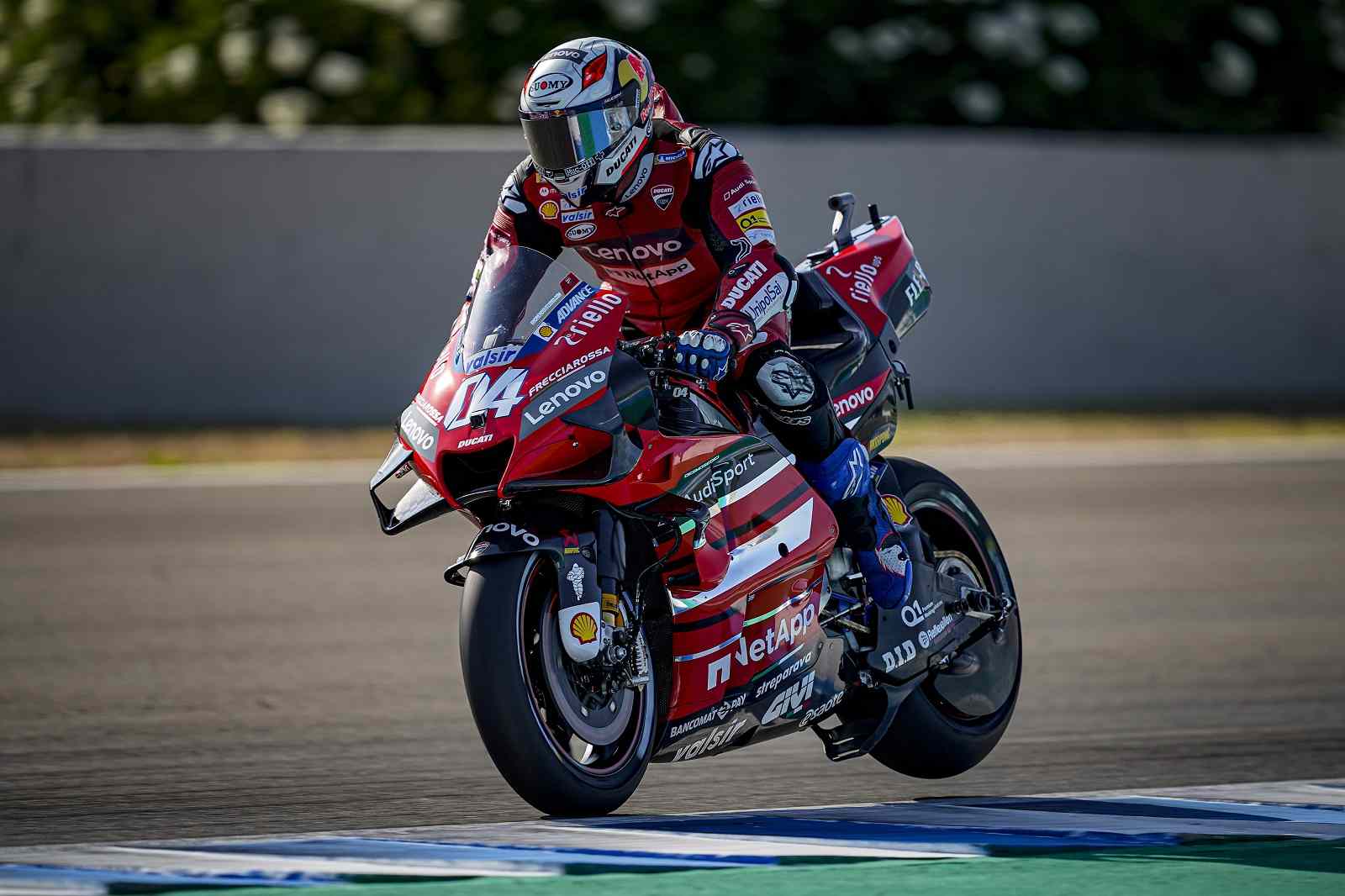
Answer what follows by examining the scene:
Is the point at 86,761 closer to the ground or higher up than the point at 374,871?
closer to the ground

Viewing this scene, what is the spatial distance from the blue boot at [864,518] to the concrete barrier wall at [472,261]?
8.61 meters

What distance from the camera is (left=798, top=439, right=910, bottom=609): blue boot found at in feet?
17.4

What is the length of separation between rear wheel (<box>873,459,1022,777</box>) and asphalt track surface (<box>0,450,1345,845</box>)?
3.7 inches

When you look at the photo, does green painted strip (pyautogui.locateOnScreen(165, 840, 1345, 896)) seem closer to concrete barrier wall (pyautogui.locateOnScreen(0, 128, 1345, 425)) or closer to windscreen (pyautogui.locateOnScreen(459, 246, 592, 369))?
windscreen (pyautogui.locateOnScreen(459, 246, 592, 369))

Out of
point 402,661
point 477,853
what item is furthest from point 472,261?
point 477,853

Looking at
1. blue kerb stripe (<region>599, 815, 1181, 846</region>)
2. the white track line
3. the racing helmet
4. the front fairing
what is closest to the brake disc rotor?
blue kerb stripe (<region>599, 815, 1181, 846</region>)

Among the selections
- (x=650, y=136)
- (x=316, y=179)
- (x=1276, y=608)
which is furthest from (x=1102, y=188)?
(x=650, y=136)

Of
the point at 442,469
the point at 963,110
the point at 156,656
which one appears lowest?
the point at 963,110

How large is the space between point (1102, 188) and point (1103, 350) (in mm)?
1255

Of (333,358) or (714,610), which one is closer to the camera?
(714,610)

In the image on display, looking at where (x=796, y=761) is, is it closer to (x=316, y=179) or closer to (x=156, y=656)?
(x=156, y=656)

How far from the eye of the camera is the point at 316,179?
13719 millimetres

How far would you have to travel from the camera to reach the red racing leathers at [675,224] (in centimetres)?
501

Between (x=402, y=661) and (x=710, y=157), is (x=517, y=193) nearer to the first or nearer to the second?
(x=710, y=157)
